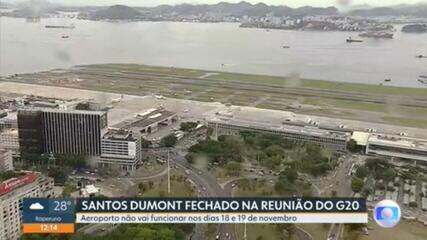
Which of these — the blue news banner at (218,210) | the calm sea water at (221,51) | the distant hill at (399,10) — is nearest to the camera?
the blue news banner at (218,210)

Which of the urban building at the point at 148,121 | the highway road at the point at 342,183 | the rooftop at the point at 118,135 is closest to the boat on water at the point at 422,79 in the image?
the highway road at the point at 342,183

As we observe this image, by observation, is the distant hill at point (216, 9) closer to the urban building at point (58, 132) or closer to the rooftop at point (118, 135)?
the rooftop at point (118, 135)

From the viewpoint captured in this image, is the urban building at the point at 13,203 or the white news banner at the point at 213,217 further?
the urban building at the point at 13,203

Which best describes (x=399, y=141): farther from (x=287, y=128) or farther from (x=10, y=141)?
(x=10, y=141)

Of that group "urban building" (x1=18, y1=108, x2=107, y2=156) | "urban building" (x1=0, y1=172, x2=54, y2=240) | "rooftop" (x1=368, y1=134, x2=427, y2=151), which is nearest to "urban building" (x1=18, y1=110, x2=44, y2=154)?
"urban building" (x1=18, y1=108, x2=107, y2=156)

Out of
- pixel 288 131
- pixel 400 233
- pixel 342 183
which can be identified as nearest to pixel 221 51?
pixel 288 131

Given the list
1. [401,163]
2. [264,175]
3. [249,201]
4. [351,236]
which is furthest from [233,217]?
[401,163]

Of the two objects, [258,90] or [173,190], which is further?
[258,90]
